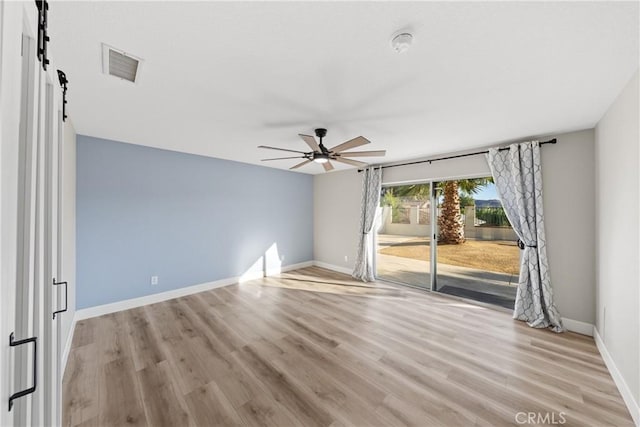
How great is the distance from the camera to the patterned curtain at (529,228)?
3082 mm

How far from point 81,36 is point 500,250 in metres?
5.02

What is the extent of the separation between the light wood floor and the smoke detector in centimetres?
243

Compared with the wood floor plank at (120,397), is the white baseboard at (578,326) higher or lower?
higher

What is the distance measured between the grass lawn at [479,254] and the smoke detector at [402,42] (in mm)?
3473

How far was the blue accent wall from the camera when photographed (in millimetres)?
3271

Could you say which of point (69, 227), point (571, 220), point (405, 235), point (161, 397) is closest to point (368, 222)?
point (405, 235)

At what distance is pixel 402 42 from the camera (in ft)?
4.68

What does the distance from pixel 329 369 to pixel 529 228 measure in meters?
3.07

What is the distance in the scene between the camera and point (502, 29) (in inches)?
53.7

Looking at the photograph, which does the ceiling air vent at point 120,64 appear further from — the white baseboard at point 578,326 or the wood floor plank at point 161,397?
the white baseboard at point 578,326

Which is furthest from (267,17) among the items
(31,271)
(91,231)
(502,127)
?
(91,231)

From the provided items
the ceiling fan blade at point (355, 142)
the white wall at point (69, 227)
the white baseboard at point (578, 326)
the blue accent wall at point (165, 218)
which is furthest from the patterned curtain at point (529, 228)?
the white wall at point (69, 227)

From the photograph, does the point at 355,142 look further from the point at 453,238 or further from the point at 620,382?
the point at 620,382

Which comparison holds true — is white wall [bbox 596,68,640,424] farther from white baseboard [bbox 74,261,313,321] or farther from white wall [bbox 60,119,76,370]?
white baseboard [bbox 74,261,313,321]
